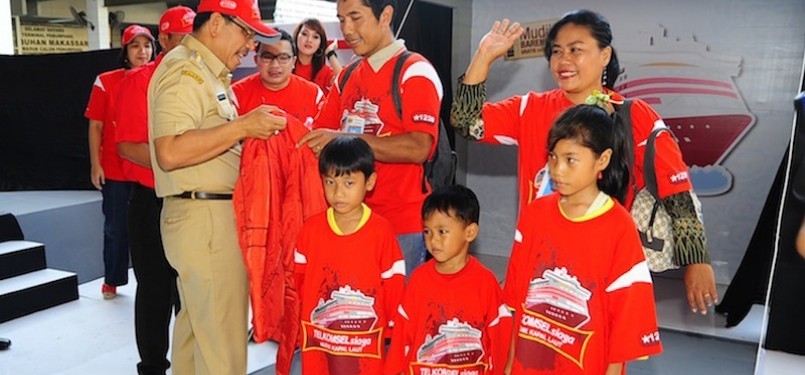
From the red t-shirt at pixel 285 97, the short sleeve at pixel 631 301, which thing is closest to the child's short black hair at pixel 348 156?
the short sleeve at pixel 631 301

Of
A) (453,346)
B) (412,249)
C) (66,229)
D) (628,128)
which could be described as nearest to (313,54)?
(412,249)

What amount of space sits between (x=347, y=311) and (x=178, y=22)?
1.31 metres

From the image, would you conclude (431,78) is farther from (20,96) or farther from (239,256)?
(20,96)

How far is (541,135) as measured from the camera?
5.61ft

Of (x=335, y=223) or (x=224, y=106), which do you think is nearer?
(x=224, y=106)

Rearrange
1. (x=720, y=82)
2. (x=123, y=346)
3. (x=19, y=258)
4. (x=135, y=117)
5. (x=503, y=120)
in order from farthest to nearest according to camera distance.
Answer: (x=720, y=82) → (x=19, y=258) → (x=123, y=346) → (x=135, y=117) → (x=503, y=120)

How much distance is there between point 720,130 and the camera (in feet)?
13.7

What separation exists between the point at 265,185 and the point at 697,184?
3549 millimetres

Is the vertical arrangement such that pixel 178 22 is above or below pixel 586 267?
above

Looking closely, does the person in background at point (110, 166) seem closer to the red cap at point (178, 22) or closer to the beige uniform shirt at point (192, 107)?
the red cap at point (178, 22)

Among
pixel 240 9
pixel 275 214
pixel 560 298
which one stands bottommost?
pixel 560 298

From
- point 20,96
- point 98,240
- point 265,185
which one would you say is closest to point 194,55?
point 265,185

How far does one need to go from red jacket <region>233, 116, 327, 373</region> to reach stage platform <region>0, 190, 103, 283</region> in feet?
13.4

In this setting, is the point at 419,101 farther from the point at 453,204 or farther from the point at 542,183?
the point at 542,183
